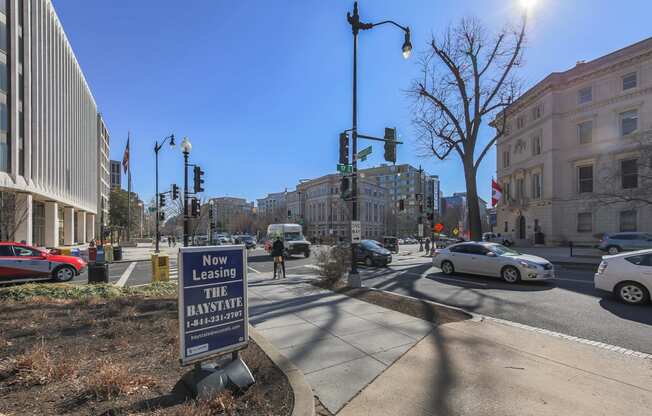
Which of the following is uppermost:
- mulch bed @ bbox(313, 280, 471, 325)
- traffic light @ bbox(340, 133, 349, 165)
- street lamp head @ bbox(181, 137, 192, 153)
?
street lamp head @ bbox(181, 137, 192, 153)

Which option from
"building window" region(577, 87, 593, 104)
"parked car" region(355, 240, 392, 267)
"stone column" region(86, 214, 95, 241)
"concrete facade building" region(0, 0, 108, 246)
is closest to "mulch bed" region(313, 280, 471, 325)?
"parked car" region(355, 240, 392, 267)

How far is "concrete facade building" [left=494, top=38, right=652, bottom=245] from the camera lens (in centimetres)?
3075

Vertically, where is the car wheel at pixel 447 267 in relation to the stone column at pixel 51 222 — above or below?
below

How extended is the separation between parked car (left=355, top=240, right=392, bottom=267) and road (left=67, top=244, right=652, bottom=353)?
14.2 ft

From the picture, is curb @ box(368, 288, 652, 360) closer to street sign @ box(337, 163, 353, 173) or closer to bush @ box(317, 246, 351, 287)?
bush @ box(317, 246, 351, 287)

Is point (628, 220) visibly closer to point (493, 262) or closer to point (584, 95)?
point (584, 95)

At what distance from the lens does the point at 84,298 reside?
779cm

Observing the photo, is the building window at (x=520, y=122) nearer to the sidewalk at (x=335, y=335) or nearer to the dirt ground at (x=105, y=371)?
the sidewalk at (x=335, y=335)

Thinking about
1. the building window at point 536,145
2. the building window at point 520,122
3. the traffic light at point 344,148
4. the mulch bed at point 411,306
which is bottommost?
the mulch bed at point 411,306

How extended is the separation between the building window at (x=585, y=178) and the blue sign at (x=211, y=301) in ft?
136

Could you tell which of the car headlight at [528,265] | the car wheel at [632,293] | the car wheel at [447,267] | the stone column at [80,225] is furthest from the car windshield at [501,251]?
the stone column at [80,225]

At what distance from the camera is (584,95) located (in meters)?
35.0

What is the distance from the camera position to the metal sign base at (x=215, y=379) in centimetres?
333

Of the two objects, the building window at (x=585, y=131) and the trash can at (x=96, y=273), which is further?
the building window at (x=585, y=131)
